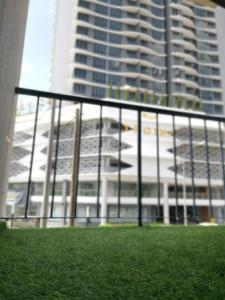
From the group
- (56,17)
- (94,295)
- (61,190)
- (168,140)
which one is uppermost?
(56,17)

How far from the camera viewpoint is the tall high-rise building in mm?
24953

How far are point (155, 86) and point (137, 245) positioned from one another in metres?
28.1

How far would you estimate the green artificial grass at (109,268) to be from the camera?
2.12ft

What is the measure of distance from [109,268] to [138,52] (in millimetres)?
28882

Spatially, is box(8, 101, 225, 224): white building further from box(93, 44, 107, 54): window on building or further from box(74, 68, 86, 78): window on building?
box(93, 44, 107, 54): window on building

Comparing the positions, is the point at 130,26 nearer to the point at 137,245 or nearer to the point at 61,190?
the point at 61,190

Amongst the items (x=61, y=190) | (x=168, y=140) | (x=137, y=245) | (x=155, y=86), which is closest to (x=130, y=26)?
(x=155, y=86)

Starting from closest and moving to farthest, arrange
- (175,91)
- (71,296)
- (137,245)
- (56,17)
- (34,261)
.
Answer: (71,296) → (34,261) → (137,245) → (56,17) → (175,91)

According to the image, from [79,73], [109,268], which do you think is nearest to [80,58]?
[79,73]

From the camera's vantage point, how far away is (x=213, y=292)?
2.19ft

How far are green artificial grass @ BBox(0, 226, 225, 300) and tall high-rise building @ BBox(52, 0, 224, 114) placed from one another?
77.6ft

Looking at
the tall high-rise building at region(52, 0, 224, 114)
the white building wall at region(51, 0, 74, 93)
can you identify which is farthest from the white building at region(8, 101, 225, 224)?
the tall high-rise building at region(52, 0, 224, 114)

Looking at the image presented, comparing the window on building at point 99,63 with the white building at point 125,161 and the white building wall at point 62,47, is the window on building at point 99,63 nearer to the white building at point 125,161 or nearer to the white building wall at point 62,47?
the white building wall at point 62,47

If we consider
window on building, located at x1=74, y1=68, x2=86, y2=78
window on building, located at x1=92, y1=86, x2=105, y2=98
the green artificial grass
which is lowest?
the green artificial grass
